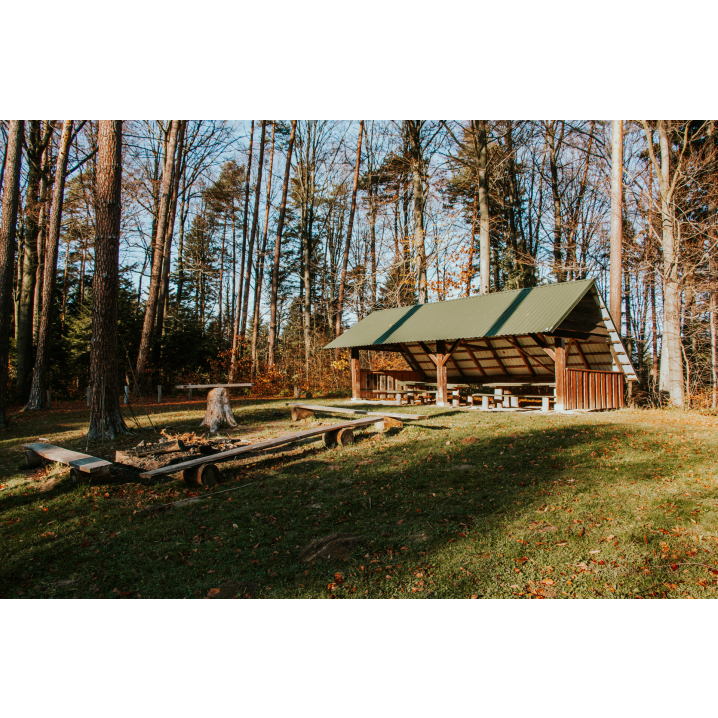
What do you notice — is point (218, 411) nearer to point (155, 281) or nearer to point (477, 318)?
point (477, 318)

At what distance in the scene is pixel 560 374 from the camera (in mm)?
12539

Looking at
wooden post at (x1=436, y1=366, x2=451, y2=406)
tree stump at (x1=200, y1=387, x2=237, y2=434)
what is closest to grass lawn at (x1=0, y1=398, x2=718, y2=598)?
tree stump at (x1=200, y1=387, x2=237, y2=434)

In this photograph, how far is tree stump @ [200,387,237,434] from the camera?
10.0m

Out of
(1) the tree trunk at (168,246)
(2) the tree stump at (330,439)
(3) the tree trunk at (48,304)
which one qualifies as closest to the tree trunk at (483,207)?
(2) the tree stump at (330,439)

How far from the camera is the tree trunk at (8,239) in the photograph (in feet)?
35.7

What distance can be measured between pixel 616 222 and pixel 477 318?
524 cm

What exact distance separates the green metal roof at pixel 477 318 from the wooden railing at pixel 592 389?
1.72 metres

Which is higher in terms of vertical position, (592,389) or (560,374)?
(560,374)

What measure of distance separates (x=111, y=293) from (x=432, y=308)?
11121 millimetres

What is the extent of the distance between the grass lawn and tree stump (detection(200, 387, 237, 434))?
2281 millimetres

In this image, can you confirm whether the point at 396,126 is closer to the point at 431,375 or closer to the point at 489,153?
the point at 489,153

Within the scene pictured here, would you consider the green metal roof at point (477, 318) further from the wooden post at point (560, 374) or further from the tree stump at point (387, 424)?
the tree stump at point (387, 424)

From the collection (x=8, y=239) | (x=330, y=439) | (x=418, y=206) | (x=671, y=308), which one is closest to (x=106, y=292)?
(x=8, y=239)

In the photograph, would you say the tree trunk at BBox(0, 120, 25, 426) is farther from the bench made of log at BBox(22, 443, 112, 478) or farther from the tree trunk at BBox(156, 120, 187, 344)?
the tree trunk at BBox(156, 120, 187, 344)
